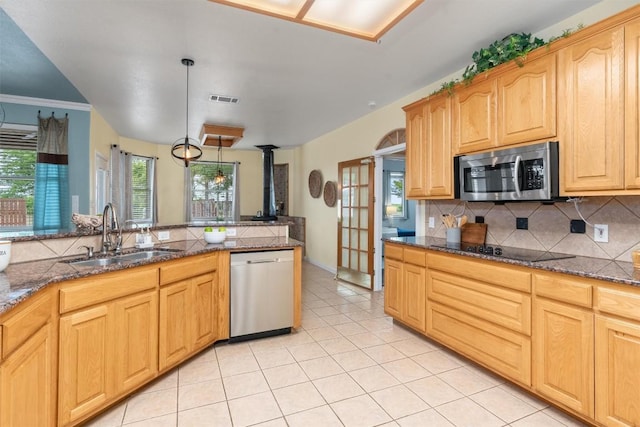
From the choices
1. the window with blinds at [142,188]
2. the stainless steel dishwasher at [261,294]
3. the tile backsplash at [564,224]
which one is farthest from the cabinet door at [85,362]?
the window with blinds at [142,188]

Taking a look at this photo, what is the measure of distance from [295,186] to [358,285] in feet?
11.1

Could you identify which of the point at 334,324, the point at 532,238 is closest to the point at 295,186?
the point at 334,324

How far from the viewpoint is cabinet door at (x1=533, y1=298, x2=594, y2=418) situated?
175 centimetres

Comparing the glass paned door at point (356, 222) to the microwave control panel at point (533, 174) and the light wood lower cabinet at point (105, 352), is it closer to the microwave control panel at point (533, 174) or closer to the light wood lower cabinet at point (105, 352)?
the microwave control panel at point (533, 174)

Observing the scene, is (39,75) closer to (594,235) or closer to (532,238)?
(532,238)

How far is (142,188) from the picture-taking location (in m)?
6.92

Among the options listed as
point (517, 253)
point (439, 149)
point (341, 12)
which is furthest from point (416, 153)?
point (341, 12)

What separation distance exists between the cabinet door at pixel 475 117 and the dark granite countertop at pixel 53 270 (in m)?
1.90

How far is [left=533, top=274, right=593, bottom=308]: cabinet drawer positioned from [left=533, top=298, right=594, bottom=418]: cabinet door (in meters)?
0.04

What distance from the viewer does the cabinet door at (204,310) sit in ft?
8.51

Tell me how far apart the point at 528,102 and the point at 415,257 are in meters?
1.53

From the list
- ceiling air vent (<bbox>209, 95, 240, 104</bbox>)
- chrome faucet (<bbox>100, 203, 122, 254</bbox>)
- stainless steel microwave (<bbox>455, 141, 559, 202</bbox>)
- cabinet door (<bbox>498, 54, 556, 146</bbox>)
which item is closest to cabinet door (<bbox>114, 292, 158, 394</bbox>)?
chrome faucet (<bbox>100, 203, 122, 254</bbox>)

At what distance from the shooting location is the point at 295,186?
764cm

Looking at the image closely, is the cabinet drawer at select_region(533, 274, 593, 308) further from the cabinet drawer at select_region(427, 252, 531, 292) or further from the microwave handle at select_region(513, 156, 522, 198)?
the microwave handle at select_region(513, 156, 522, 198)
